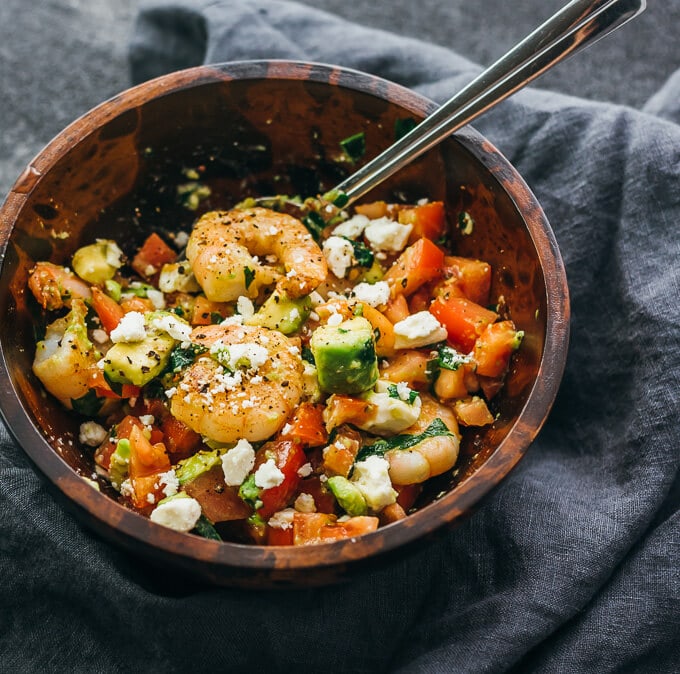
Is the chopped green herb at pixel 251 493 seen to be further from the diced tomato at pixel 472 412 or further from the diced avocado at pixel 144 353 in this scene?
the diced tomato at pixel 472 412

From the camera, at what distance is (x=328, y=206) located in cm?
248

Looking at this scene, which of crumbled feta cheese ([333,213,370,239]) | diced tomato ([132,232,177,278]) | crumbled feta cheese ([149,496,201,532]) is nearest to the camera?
crumbled feta cheese ([149,496,201,532])

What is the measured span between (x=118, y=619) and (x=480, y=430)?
3.61 ft

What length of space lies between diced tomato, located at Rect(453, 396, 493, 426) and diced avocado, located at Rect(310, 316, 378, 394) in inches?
10.4

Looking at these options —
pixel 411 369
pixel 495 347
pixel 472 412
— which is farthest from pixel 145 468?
pixel 495 347

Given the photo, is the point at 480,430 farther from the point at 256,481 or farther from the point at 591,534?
the point at 256,481

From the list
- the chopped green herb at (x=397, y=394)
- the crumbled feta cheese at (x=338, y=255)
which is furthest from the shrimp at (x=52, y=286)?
the chopped green herb at (x=397, y=394)

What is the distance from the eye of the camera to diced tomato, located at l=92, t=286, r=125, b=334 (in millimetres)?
2248

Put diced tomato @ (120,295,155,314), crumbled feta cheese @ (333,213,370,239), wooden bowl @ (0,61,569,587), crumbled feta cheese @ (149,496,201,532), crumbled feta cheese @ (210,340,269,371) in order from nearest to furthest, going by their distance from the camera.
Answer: wooden bowl @ (0,61,569,587) → crumbled feta cheese @ (149,496,201,532) → crumbled feta cheese @ (210,340,269,371) → diced tomato @ (120,295,155,314) → crumbled feta cheese @ (333,213,370,239)

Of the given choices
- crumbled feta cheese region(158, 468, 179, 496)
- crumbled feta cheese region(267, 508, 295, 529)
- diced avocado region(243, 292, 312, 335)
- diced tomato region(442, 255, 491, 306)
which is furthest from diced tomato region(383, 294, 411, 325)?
crumbled feta cheese region(158, 468, 179, 496)

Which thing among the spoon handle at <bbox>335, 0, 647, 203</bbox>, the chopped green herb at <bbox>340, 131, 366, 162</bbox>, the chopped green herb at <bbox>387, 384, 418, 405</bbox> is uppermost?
the spoon handle at <bbox>335, 0, 647, 203</bbox>

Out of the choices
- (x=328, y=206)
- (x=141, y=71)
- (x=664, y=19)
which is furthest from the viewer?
(x=664, y=19)

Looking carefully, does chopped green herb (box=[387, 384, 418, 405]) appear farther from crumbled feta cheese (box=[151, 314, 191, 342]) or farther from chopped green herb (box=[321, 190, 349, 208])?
chopped green herb (box=[321, 190, 349, 208])

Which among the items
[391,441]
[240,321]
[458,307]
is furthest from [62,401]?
[458,307]
